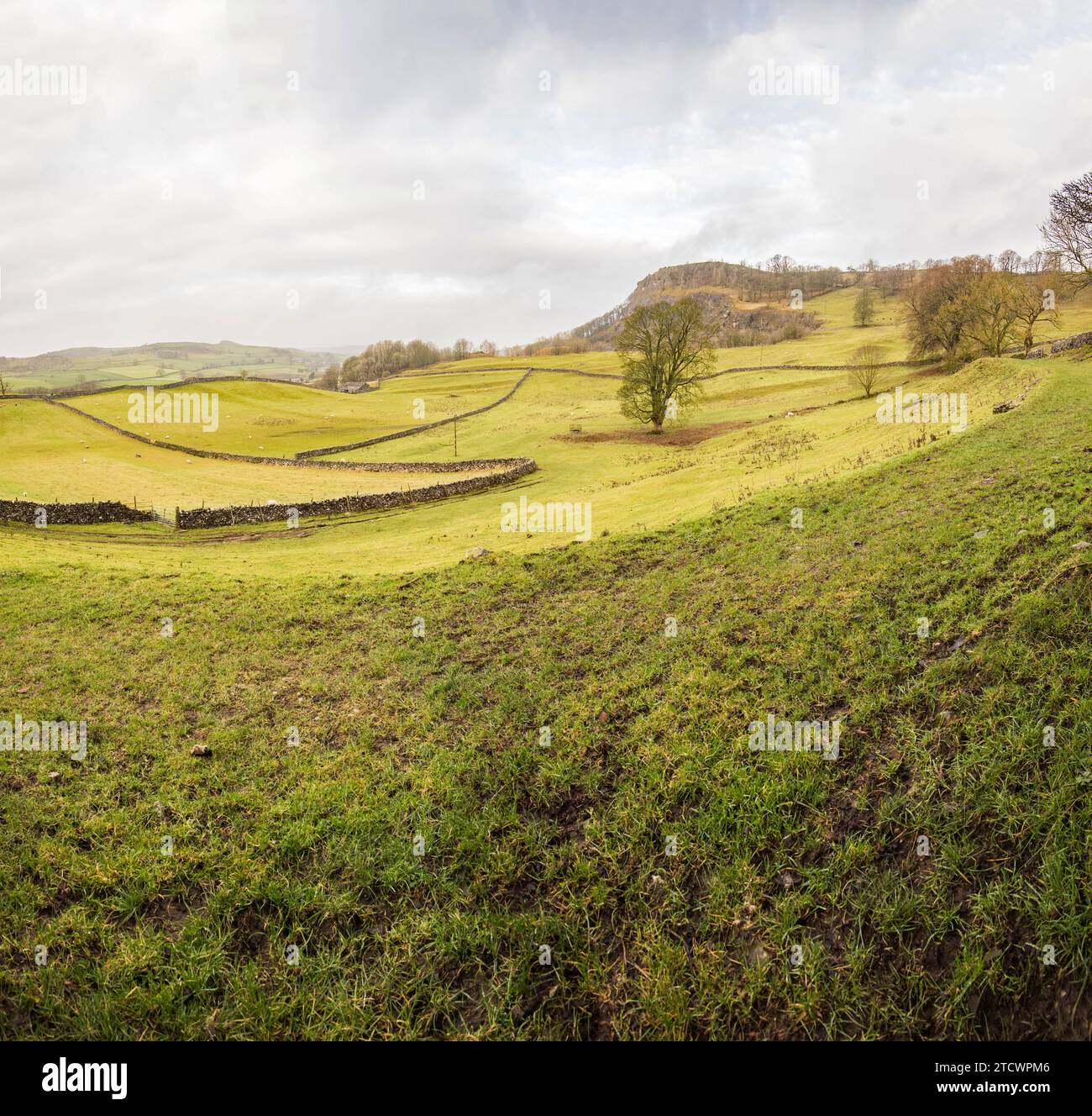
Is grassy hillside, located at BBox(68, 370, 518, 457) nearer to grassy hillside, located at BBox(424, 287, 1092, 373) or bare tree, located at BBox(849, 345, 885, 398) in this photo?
grassy hillside, located at BBox(424, 287, 1092, 373)

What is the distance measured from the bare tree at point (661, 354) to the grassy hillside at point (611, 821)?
49485 millimetres

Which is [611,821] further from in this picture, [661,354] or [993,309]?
[993,309]

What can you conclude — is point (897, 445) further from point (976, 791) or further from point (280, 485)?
point (280, 485)

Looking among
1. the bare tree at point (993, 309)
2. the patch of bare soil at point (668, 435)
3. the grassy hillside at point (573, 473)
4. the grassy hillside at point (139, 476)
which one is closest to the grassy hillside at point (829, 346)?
the bare tree at point (993, 309)

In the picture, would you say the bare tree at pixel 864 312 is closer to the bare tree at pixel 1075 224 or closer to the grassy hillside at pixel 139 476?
the bare tree at pixel 1075 224

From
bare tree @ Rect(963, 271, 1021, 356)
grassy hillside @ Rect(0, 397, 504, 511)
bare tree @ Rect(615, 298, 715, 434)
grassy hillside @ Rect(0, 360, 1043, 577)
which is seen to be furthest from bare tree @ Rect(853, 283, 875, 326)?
grassy hillside @ Rect(0, 397, 504, 511)

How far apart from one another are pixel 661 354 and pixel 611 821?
59045 mm

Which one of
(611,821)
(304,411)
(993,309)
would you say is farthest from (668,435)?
(304,411)

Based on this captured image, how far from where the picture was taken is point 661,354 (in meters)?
60.5

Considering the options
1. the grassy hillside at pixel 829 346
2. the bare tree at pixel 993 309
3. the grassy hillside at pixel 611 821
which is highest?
the grassy hillside at pixel 829 346

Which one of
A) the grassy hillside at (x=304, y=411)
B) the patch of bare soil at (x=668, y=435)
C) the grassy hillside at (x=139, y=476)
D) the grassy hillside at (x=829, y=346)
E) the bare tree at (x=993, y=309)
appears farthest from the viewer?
the grassy hillside at (x=829, y=346)

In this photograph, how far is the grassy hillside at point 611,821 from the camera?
557 cm

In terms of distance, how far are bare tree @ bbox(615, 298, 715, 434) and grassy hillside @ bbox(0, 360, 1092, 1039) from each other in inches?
1948
